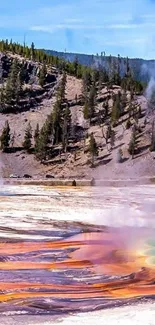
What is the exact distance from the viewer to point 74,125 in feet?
269

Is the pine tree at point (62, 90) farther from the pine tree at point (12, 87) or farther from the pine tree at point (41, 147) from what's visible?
the pine tree at point (41, 147)

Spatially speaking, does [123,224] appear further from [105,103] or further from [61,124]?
[105,103]

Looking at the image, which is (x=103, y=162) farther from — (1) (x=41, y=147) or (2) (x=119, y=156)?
(1) (x=41, y=147)

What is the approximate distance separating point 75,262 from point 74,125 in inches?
2536

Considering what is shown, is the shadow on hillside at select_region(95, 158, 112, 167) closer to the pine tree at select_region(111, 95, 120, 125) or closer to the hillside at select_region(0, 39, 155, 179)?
the hillside at select_region(0, 39, 155, 179)

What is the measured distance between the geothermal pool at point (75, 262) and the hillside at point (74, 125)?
32963mm

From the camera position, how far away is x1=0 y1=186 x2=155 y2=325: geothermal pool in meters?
12.4

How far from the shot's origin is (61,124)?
79500mm

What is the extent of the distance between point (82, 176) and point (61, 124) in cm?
1627

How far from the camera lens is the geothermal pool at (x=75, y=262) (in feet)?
40.8

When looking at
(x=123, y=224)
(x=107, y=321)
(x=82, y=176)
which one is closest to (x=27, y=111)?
(x=82, y=176)

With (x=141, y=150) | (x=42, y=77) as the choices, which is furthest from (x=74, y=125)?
(x=42, y=77)

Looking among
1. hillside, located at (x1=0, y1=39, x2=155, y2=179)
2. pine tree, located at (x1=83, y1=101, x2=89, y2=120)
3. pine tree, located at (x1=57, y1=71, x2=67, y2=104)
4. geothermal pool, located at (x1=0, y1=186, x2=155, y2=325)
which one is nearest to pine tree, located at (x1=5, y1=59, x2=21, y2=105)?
hillside, located at (x1=0, y1=39, x2=155, y2=179)

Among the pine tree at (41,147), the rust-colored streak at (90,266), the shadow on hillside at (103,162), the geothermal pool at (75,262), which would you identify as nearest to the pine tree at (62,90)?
the pine tree at (41,147)
